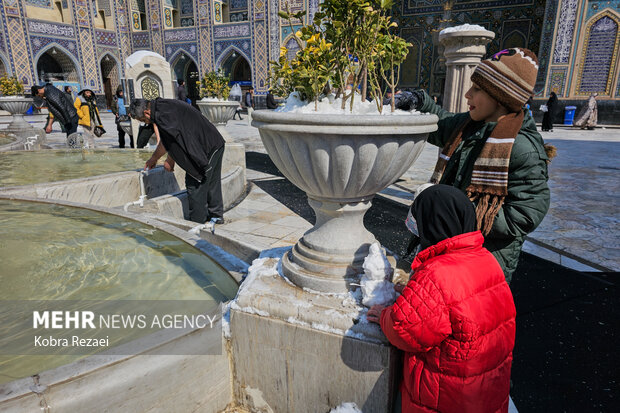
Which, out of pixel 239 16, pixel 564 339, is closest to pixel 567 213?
pixel 564 339

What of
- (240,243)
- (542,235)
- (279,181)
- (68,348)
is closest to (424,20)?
(279,181)

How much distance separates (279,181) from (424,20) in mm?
19266

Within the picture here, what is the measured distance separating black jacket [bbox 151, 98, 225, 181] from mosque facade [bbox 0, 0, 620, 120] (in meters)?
14.0

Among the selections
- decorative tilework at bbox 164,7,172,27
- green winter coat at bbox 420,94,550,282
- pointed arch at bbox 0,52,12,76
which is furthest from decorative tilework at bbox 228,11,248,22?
green winter coat at bbox 420,94,550,282

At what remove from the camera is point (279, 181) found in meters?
6.74

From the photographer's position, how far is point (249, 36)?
22938 mm

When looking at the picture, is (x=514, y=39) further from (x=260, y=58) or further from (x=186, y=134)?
(x=186, y=134)

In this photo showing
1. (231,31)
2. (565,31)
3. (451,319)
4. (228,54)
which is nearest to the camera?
(451,319)

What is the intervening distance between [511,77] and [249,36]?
24108mm

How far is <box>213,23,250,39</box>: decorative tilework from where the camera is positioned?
23.0 m

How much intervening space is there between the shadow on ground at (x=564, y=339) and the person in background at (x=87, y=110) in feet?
24.1

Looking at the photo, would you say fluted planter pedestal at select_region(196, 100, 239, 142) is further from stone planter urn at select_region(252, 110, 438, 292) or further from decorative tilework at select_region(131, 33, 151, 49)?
decorative tilework at select_region(131, 33, 151, 49)

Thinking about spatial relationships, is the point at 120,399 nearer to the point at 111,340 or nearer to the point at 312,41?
the point at 111,340

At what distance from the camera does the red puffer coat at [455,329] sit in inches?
46.4
